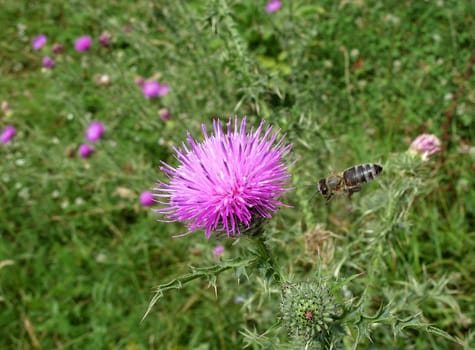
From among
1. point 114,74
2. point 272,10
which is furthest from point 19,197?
point 272,10

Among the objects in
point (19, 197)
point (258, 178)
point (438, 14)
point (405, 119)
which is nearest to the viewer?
point (258, 178)

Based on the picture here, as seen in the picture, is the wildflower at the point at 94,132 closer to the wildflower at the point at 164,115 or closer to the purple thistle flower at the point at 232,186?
the wildflower at the point at 164,115

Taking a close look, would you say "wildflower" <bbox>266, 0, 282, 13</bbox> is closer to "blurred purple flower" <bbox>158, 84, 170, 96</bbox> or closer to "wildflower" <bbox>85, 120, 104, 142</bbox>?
"blurred purple flower" <bbox>158, 84, 170, 96</bbox>

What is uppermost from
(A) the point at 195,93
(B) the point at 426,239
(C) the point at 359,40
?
(A) the point at 195,93

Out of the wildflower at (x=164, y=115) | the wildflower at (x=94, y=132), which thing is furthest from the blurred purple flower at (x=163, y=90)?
the wildflower at (x=94, y=132)

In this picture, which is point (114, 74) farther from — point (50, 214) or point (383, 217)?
point (383, 217)

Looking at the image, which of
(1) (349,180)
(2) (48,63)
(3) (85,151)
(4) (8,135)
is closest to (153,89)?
(3) (85,151)

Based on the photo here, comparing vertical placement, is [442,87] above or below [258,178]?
below
